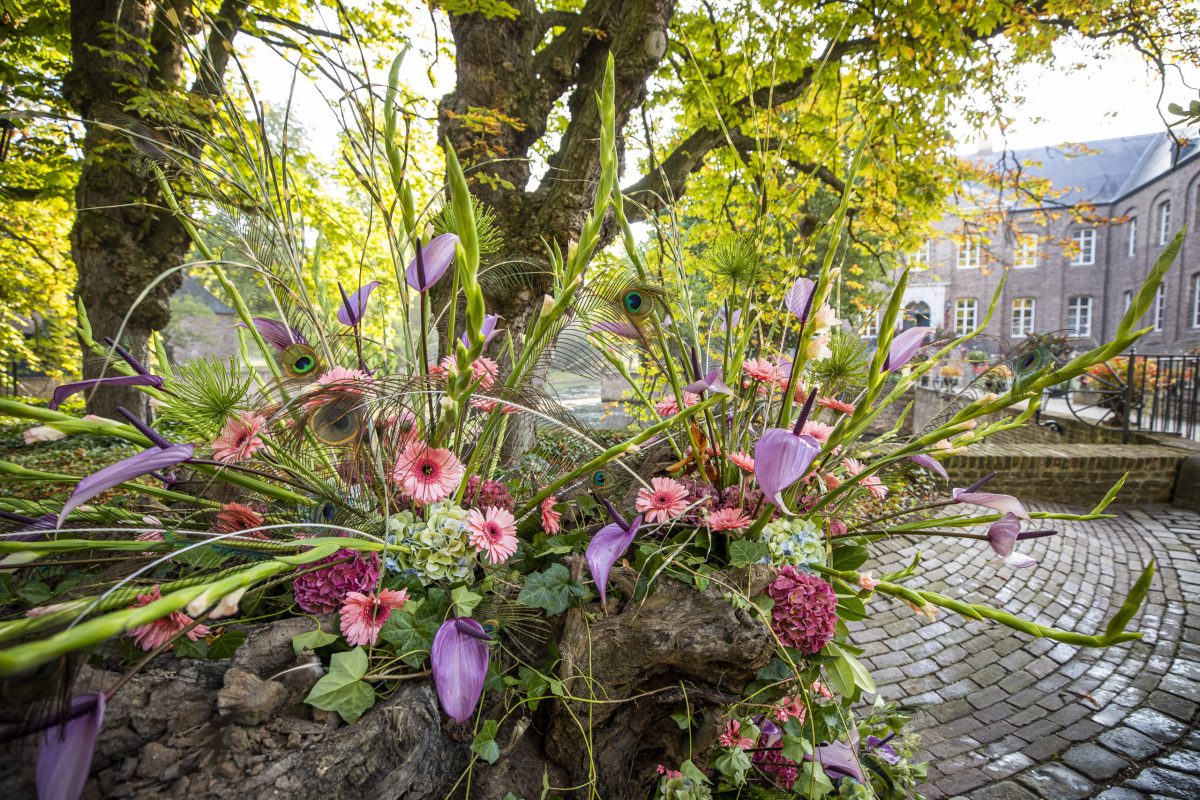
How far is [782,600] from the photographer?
1042 mm

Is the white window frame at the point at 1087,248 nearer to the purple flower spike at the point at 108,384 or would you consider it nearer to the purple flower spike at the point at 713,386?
the purple flower spike at the point at 713,386

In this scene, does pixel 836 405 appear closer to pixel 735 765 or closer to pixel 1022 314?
pixel 735 765

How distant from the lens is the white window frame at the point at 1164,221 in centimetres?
2044

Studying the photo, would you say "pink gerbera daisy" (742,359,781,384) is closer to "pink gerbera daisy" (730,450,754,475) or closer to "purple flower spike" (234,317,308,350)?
"pink gerbera daisy" (730,450,754,475)

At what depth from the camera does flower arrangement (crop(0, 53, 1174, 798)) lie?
0.82 m

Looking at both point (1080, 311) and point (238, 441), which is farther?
point (1080, 311)

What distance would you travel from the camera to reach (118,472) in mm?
638

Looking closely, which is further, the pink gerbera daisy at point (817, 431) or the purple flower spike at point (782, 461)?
the pink gerbera daisy at point (817, 431)

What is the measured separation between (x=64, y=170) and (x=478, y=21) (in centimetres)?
445

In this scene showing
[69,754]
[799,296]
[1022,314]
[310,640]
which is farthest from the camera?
[1022,314]

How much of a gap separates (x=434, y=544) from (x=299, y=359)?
55 cm

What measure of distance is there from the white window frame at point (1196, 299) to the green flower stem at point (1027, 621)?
27.6 meters

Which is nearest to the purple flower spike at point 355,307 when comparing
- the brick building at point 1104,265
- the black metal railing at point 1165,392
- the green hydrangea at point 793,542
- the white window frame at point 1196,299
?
the green hydrangea at point 793,542

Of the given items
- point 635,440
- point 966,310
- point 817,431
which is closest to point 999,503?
point 817,431
